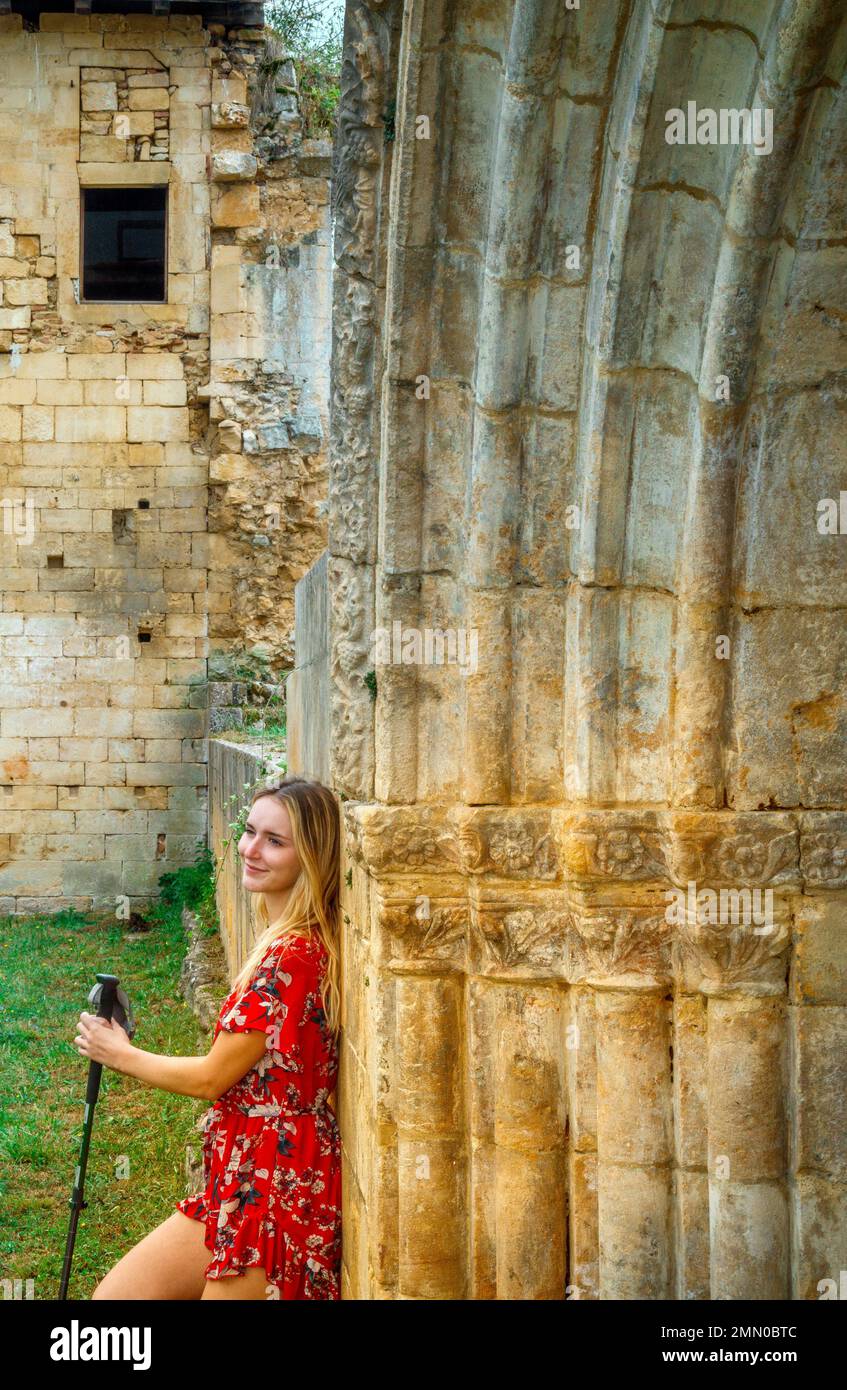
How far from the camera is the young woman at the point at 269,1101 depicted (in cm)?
286

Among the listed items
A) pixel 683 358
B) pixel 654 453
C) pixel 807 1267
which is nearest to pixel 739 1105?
pixel 807 1267

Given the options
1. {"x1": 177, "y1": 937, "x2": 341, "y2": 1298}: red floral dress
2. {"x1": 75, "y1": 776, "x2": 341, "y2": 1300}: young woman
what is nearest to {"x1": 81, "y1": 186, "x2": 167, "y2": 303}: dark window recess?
{"x1": 75, "y1": 776, "x2": 341, "y2": 1300}: young woman

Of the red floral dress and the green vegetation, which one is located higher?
the green vegetation

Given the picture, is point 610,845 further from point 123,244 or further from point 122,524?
point 123,244

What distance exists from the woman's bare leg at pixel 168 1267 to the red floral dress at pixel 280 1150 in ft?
0.16

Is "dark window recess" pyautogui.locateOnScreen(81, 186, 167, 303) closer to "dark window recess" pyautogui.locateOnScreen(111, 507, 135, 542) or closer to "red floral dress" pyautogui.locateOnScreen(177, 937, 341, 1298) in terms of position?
"dark window recess" pyautogui.locateOnScreen(111, 507, 135, 542)

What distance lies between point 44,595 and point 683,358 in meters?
11.2

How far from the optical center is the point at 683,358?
250 centimetres

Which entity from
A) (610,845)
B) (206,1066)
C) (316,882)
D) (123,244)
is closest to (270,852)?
(316,882)

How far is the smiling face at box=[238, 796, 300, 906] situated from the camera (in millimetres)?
3102

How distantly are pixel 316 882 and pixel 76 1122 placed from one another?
3914 mm

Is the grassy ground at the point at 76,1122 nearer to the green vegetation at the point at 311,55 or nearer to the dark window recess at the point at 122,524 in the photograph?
the dark window recess at the point at 122,524

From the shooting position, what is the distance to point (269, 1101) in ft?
9.66

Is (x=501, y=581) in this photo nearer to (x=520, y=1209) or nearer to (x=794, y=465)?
(x=794, y=465)
